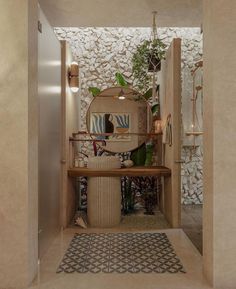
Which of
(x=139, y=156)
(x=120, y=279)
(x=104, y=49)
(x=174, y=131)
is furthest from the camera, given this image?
(x=104, y=49)

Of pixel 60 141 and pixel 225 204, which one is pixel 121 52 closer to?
pixel 60 141

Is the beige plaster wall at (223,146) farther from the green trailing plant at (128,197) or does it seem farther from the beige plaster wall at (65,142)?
the green trailing plant at (128,197)

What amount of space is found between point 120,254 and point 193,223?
1.48 meters

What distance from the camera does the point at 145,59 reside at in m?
4.45

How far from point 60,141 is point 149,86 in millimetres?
1912

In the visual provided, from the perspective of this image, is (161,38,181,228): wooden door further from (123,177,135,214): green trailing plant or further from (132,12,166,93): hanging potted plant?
(123,177,135,214): green trailing plant

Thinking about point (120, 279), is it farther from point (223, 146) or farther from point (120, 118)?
point (120, 118)

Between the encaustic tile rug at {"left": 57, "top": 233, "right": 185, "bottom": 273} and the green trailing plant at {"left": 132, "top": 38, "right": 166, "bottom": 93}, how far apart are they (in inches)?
93.8

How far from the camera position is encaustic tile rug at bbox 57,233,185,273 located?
2.45 m

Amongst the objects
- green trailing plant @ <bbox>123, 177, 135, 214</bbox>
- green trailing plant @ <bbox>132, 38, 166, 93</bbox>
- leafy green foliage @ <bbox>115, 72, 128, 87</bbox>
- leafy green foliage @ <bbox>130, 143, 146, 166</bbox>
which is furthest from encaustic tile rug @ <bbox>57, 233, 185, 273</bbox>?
green trailing plant @ <bbox>132, 38, 166, 93</bbox>

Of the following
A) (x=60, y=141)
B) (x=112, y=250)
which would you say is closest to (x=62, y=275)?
(x=112, y=250)

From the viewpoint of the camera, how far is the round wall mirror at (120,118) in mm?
4586

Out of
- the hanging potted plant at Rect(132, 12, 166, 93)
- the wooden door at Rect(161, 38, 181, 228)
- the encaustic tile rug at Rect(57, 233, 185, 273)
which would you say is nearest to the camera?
the encaustic tile rug at Rect(57, 233, 185, 273)

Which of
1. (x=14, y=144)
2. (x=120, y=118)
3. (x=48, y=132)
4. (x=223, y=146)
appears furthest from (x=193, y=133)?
(x=14, y=144)
